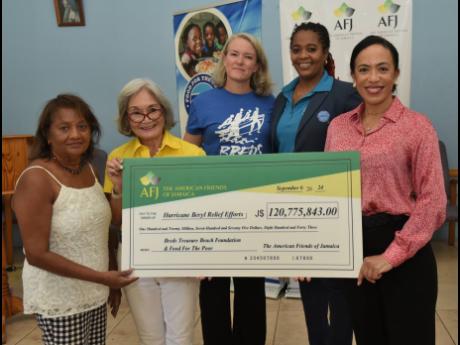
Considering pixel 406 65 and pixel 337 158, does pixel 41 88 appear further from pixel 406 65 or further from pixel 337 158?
pixel 337 158

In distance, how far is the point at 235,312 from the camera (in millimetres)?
2352

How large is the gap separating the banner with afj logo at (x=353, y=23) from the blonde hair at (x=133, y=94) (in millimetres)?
1764

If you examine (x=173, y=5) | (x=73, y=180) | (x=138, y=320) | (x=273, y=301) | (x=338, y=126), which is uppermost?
(x=173, y=5)

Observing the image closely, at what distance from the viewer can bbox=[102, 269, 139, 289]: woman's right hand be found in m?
1.69

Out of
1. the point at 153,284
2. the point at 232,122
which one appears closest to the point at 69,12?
the point at 232,122

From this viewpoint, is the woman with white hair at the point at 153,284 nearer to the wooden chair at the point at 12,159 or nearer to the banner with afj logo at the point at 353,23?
the banner with afj logo at the point at 353,23

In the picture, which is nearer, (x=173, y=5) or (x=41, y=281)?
(x=41, y=281)

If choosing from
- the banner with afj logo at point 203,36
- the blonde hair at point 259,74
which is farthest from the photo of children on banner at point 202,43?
the blonde hair at point 259,74

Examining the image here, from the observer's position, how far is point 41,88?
539 centimetres

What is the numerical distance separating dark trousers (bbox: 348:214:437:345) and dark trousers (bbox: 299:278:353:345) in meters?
0.37

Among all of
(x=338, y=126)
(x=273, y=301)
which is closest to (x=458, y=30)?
(x=273, y=301)

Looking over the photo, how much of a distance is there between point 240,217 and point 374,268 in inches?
19.7

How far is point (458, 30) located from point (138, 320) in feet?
14.2

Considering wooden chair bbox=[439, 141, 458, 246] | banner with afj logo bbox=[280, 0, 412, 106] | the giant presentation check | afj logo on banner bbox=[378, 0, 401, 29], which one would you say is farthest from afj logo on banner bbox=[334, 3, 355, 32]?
the giant presentation check
